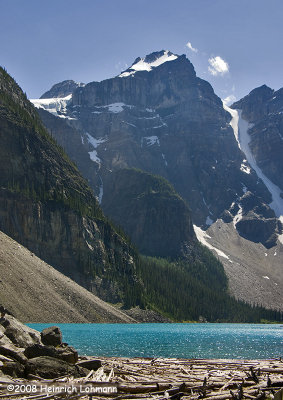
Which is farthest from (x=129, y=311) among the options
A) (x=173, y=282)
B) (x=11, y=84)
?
(x=11, y=84)

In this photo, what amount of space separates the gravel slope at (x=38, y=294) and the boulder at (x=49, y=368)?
63.4 m

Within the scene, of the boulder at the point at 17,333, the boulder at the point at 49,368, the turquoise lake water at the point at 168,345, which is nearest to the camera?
the boulder at the point at 49,368

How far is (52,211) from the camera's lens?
479 ft

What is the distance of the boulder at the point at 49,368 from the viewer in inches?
813

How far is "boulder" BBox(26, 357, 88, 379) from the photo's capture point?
20.7 meters

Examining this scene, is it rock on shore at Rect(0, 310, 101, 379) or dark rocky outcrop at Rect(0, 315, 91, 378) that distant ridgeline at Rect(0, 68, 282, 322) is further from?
dark rocky outcrop at Rect(0, 315, 91, 378)

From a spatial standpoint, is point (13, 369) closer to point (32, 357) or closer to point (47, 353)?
point (32, 357)

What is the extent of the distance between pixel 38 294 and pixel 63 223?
5561 cm

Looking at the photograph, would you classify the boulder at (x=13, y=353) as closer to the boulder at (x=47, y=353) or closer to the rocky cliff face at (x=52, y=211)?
the boulder at (x=47, y=353)

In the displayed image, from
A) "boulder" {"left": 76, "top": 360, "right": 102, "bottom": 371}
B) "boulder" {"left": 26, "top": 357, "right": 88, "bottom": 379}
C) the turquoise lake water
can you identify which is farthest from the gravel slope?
"boulder" {"left": 26, "top": 357, "right": 88, "bottom": 379}

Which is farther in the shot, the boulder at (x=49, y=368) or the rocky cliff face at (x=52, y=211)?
the rocky cliff face at (x=52, y=211)

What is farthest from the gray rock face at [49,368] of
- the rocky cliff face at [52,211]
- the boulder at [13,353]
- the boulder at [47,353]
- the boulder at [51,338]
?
the rocky cliff face at [52,211]

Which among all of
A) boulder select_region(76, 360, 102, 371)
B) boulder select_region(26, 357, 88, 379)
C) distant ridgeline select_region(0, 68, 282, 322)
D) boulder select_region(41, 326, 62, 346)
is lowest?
boulder select_region(76, 360, 102, 371)

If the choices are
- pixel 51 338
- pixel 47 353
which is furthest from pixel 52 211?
pixel 47 353
